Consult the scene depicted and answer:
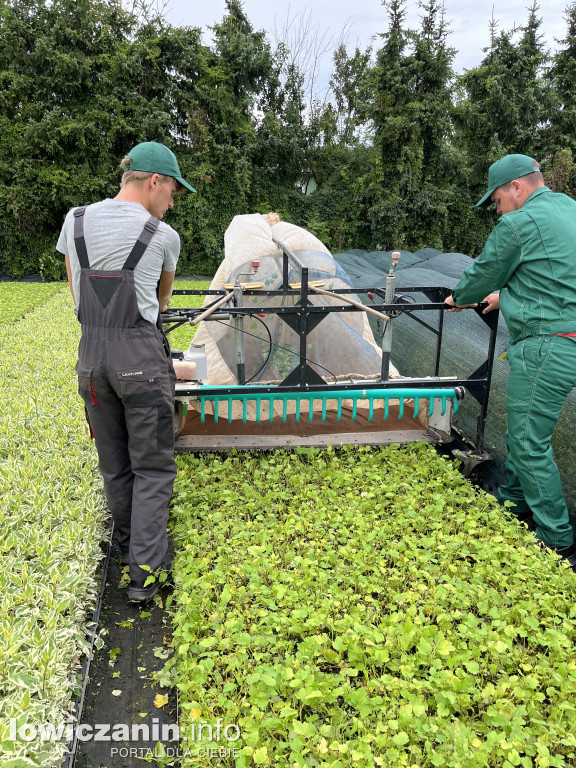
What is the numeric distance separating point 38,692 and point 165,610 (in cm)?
85

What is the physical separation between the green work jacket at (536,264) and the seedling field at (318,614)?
1.26 m

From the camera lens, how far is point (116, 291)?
8.27ft

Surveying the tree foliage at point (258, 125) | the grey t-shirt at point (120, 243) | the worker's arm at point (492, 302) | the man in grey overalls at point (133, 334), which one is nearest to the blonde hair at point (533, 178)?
the worker's arm at point (492, 302)

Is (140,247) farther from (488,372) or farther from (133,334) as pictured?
(488,372)

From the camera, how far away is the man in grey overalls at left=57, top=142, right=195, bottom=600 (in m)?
2.52

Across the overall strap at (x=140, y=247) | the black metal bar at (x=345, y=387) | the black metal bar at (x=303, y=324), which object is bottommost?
the black metal bar at (x=345, y=387)

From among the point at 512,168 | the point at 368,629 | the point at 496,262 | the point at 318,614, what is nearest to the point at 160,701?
the point at 318,614

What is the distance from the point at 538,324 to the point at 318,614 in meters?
2.05

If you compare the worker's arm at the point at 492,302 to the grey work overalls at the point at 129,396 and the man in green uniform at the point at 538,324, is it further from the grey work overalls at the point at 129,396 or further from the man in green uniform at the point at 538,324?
the grey work overalls at the point at 129,396

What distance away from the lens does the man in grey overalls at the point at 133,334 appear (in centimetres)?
252

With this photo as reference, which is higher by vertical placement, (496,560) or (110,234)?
(110,234)

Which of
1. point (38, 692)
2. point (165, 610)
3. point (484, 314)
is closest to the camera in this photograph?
point (38, 692)

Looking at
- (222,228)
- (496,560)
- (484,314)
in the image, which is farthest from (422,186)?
(496,560)

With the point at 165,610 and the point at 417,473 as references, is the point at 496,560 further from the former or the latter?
the point at 165,610
